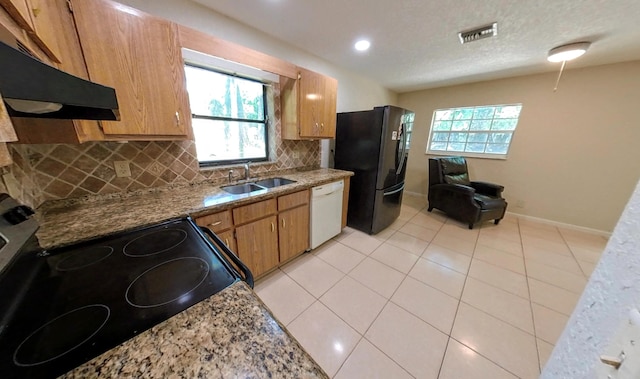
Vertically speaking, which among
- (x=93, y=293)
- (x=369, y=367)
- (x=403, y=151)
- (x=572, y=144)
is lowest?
(x=369, y=367)

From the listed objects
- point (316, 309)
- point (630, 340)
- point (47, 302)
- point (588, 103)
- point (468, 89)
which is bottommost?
point (316, 309)

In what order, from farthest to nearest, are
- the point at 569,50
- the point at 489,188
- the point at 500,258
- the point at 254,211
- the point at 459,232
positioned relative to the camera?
the point at 489,188
the point at 459,232
the point at 500,258
the point at 569,50
the point at 254,211

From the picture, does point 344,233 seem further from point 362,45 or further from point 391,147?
point 362,45

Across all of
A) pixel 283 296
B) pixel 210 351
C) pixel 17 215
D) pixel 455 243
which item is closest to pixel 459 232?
pixel 455 243

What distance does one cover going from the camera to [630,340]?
0.28 meters

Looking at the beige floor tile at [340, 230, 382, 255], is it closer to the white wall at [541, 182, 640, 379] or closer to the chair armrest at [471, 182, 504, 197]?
the white wall at [541, 182, 640, 379]

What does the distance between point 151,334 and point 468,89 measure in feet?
16.4

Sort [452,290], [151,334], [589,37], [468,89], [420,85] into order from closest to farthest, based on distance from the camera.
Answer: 1. [151,334]
2. [452,290]
3. [589,37]
4. [468,89]
5. [420,85]

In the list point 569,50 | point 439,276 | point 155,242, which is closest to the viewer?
point 155,242

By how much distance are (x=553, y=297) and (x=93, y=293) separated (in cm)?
311

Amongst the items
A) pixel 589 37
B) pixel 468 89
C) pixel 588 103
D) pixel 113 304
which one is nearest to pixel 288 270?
pixel 113 304

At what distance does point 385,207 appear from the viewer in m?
2.78

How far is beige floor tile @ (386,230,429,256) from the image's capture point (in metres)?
2.45

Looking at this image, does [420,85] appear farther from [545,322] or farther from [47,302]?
[47,302]
